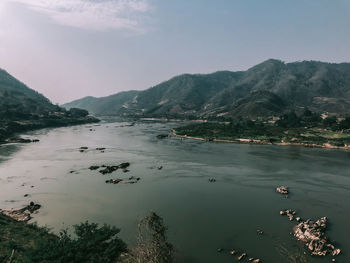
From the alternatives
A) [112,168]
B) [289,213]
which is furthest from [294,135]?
[112,168]

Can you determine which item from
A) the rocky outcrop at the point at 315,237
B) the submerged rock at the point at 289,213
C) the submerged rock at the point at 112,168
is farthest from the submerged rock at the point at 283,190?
the submerged rock at the point at 112,168

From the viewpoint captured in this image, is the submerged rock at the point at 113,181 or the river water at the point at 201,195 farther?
the submerged rock at the point at 113,181

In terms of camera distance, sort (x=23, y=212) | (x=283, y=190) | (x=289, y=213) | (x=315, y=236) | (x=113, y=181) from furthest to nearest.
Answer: (x=113, y=181)
(x=283, y=190)
(x=23, y=212)
(x=289, y=213)
(x=315, y=236)

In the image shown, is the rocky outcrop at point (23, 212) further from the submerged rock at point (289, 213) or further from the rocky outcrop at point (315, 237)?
the submerged rock at point (289, 213)

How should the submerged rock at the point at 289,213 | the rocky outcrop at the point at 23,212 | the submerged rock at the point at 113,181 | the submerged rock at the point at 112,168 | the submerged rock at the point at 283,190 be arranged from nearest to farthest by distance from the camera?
the rocky outcrop at the point at 23,212, the submerged rock at the point at 289,213, the submerged rock at the point at 283,190, the submerged rock at the point at 113,181, the submerged rock at the point at 112,168

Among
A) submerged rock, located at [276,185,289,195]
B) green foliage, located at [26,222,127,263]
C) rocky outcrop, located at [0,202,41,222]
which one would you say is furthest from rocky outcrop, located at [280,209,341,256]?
rocky outcrop, located at [0,202,41,222]

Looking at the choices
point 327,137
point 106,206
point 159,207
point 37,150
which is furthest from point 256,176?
point 37,150

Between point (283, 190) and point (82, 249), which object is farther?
point (283, 190)

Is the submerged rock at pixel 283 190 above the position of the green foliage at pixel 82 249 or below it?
below

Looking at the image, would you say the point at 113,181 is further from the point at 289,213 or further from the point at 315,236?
the point at 315,236
